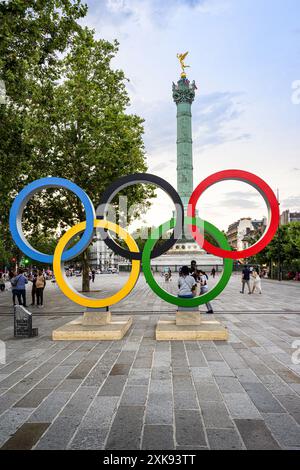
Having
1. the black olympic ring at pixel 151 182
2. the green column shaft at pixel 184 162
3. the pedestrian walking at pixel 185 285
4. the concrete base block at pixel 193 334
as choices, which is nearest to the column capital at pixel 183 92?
the green column shaft at pixel 184 162

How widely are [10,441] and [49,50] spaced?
15.6 metres

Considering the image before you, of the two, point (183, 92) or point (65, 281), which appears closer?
point (65, 281)

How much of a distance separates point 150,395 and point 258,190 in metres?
7.24

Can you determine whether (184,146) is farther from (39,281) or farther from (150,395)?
(150,395)

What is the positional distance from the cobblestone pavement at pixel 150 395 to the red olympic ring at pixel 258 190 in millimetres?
2568

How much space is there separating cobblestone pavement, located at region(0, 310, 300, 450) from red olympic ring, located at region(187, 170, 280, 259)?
8.42 ft

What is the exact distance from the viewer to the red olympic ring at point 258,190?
10.8 metres

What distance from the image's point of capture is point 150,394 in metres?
5.99

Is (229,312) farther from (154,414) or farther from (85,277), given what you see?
(85,277)

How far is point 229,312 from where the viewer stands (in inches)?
621

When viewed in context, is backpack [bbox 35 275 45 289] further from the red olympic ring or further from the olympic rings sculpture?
the red olympic ring

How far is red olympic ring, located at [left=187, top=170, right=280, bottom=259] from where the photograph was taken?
10.8 m

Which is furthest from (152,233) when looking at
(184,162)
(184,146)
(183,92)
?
(183,92)

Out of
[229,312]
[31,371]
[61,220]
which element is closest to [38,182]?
[31,371]
